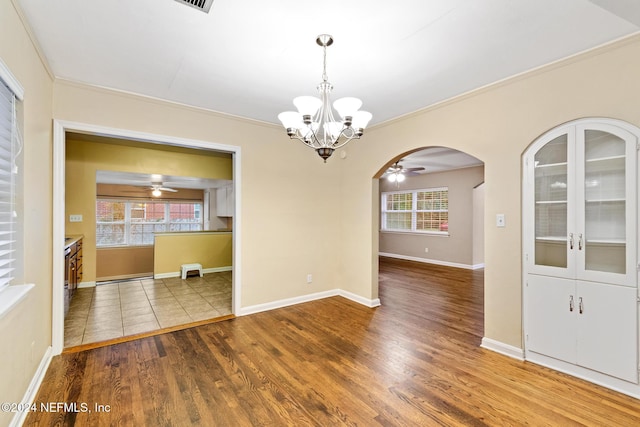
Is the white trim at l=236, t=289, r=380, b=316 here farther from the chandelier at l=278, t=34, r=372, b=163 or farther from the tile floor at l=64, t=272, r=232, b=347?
the chandelier at l=278, t=34, r=372, b=163

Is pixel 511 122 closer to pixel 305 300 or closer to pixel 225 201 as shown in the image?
pixel 305 300

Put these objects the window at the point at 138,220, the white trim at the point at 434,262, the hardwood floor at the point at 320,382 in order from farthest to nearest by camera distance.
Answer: the window at the point at 138,220 → the white trim at the point at 434,262 → the hardwood floor at the point at 320,382

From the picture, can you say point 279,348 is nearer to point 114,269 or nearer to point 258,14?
point 258,14

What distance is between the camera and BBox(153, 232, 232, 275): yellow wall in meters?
6.13

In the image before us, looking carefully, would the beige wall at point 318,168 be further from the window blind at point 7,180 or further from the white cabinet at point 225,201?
the white cabinet at point 225,201

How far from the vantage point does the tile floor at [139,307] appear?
11.1 feet

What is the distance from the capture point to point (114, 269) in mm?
7738

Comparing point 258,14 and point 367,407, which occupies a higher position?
point 258,14

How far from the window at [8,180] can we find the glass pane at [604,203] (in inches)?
162

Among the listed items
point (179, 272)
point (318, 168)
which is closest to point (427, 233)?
point (318, 168)

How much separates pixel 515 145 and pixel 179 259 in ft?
20.5

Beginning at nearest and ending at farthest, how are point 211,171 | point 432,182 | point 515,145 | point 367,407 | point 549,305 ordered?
point 367,407 < point 549,305 < point 515,145 < point 211,171 < point 432,182

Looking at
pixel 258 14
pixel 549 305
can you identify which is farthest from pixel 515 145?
pixel 258 14

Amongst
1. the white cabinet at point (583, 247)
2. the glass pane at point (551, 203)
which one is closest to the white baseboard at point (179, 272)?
the white cabinet at point (583, 247)
